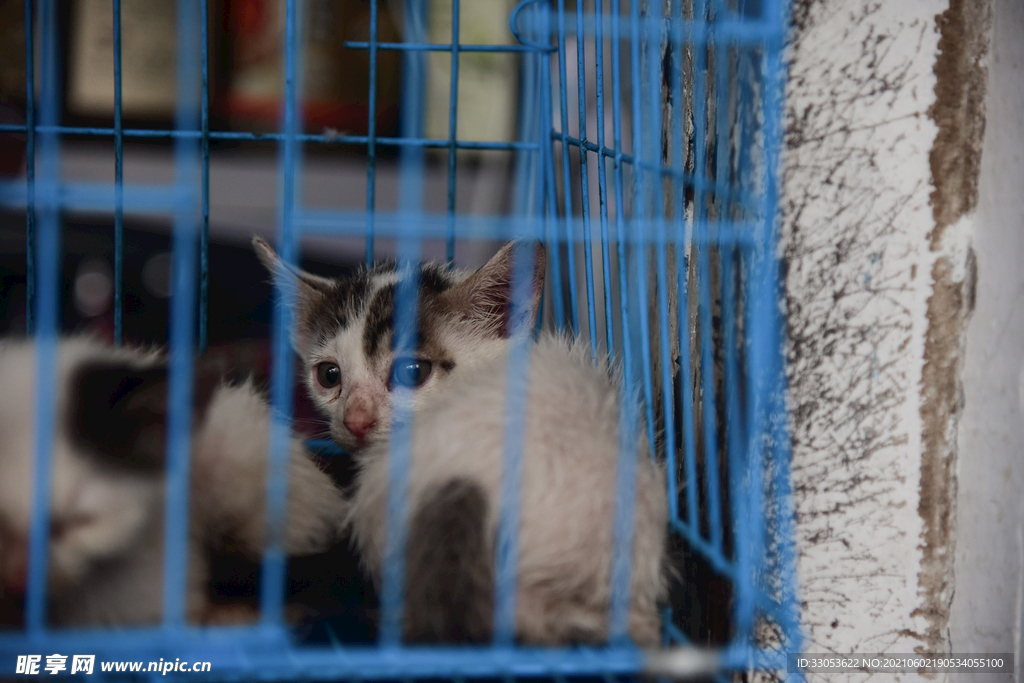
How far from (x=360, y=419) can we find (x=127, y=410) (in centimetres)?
36

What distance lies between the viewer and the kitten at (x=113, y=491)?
1.98 ft

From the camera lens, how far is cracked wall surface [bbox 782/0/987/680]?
2.23 feet

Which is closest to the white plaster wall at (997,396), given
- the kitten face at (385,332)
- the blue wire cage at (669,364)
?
the blue wire cage at (669,364)

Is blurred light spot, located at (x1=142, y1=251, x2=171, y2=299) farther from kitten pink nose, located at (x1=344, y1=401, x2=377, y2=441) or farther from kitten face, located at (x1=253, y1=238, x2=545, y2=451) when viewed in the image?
kitten pink nose, located at (x1=344, y1=401, x2=377, y2=441)

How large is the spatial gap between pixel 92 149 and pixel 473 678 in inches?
88.0

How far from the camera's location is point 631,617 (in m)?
0.67

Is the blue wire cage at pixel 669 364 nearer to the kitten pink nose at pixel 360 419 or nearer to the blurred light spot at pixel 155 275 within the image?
the kitten pink nose at pixel 360 419

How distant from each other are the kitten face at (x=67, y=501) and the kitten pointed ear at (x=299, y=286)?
441 mm

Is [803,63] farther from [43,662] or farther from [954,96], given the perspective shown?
[43,662]

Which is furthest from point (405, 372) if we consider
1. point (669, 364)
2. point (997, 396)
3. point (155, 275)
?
point (155, 275)

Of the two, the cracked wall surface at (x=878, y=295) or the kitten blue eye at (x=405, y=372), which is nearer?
the cracked wall surface at (x=878, y=295)

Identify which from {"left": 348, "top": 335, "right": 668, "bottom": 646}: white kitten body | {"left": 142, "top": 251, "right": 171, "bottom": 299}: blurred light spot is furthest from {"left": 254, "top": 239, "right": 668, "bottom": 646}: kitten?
{"left": 142, "top": 251, "right": 171, "bottom": 299}: blurred light spot

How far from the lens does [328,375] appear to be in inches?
44.8

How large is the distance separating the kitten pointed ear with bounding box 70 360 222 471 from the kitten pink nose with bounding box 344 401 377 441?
1.09 ft
